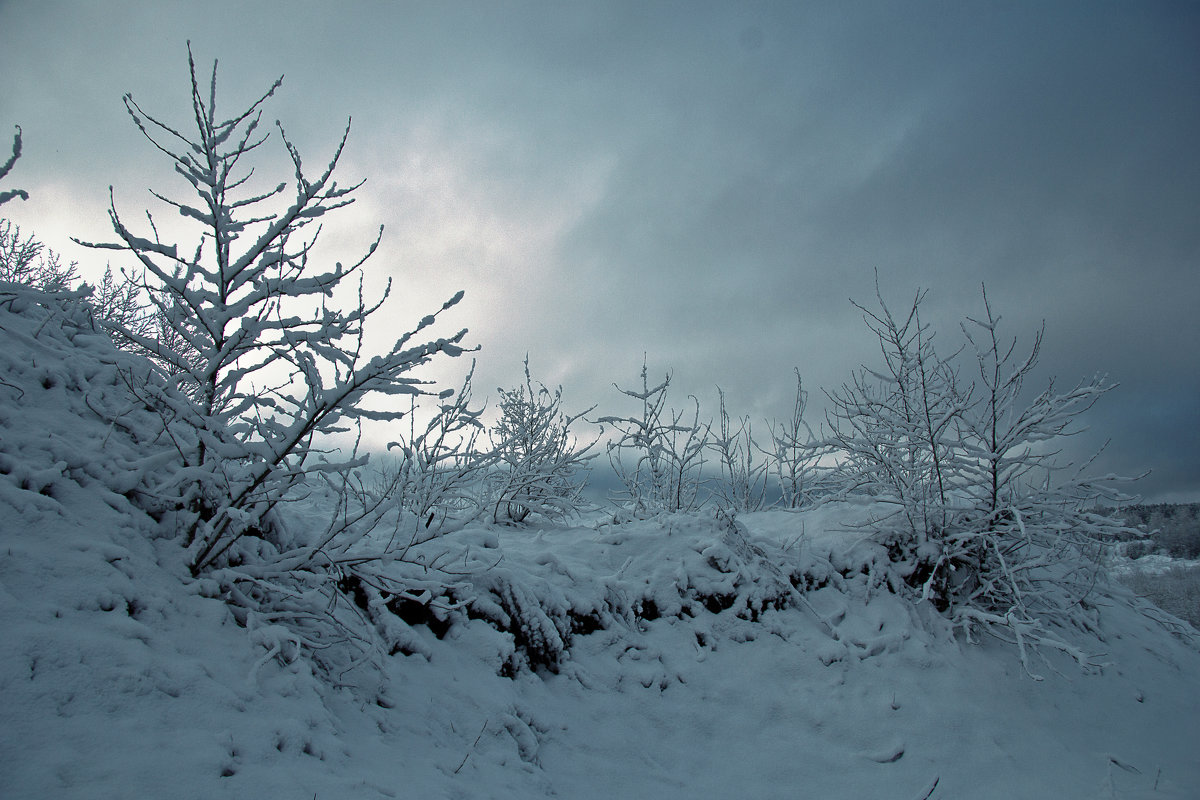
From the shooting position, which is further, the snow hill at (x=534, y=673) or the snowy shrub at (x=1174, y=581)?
the snowy shrub at (x=1174, y=581)

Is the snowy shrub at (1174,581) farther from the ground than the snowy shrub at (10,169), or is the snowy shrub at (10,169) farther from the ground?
the snowy shrub at (10,169)

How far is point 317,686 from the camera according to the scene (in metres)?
2.55

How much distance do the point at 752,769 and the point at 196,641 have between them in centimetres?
347

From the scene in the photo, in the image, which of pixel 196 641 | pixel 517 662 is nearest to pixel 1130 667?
pixel 517 662

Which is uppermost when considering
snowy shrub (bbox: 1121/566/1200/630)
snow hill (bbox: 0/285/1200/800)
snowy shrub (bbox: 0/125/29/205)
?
snowy shrub (bbox: 0/125/29/205)

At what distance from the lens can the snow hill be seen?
191cm

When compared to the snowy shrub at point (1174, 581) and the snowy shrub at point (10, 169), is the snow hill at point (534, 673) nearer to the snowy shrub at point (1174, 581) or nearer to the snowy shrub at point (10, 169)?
the snowy shrub at point (10, 169)

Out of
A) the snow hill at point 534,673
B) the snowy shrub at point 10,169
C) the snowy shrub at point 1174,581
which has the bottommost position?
the snowy shrub at point 1174,581

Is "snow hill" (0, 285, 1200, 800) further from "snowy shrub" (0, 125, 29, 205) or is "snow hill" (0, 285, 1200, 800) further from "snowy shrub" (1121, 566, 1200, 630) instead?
"snowy shrub" (1121, 566, 1200, 630)

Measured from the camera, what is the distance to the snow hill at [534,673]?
6.25ft

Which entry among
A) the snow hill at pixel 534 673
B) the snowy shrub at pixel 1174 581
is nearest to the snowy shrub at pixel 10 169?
the snow hill at pixel 534 673

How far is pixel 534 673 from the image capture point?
3867 millimetres

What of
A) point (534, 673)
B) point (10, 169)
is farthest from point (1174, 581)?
point (10, 169)

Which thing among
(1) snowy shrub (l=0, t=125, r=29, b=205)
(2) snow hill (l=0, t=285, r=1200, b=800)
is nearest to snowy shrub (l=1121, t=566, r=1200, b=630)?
(2) snow hill (l=0, t=285, r=1200, b=800)
